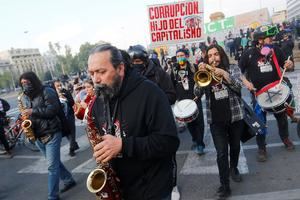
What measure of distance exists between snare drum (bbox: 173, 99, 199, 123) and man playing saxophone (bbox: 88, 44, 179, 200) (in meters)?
2.69

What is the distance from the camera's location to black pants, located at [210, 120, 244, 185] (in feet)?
12.9

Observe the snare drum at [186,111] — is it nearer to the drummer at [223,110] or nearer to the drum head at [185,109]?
the drum head at [185,109]

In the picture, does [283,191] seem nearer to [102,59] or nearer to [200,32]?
[102,59]

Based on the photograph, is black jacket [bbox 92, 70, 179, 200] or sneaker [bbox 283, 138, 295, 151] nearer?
black jacket [bbox 92, 70, 179, 200]

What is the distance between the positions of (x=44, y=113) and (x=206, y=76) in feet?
7.60

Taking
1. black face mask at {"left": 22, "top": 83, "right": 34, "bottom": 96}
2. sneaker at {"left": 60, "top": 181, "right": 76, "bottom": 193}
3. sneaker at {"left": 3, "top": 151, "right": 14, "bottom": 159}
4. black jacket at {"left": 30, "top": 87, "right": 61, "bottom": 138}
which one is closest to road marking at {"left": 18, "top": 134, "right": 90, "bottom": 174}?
sneaker at {"left": 3, "top": 151, "right": 14, "bottom": 159}

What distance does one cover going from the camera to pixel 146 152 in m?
2.01

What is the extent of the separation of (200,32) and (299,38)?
58.5ft

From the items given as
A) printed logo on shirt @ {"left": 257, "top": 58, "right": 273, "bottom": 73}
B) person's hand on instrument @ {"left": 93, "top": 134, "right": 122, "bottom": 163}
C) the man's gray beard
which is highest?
A: the man's gray beard

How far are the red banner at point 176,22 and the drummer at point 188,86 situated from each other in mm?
2287

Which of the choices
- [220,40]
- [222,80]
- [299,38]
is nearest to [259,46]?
[222,80]

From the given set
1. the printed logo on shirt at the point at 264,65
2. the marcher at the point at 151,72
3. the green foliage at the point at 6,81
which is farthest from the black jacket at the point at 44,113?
the green foliage at the point at 6,81

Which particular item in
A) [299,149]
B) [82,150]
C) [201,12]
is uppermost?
[201,12]

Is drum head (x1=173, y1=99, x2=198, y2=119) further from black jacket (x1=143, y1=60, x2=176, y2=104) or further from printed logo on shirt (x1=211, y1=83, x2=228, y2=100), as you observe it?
printed logo on shirt (x1=211, y1=83, x2=228, y2=100)
